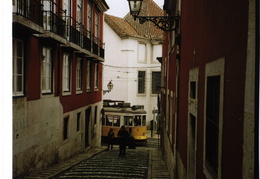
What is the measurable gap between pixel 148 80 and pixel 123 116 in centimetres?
852

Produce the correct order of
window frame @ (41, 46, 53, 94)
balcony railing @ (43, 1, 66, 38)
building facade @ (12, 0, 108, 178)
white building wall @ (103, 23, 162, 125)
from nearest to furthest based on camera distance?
building facade @ (12, 0, 108, 178), balcony railing @ (43, 1, 66, 38), window frame @ (41, 46, 53, 94), white building wall @ (103, 23, 162, 125)

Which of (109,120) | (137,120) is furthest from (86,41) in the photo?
(137,120)

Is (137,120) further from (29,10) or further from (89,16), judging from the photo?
(29,10)

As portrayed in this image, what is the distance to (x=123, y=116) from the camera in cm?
1981

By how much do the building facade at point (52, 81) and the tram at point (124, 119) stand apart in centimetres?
312

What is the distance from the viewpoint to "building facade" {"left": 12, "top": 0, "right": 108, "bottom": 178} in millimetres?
7188

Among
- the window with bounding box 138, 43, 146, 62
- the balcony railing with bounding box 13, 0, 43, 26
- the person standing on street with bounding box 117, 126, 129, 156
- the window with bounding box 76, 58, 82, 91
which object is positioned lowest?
the person standing on street with bounding box 117, 126, 129, 156

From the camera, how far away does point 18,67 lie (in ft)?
23.6

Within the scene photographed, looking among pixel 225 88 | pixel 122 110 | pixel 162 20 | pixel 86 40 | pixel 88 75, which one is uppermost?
pixel 86 40

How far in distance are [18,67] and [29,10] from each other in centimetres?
142

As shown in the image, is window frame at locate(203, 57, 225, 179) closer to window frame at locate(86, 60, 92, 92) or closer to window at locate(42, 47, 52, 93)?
window at locate(42, 47, 52, 93)

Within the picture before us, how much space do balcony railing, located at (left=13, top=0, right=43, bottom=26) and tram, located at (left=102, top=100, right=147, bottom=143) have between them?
12.5m

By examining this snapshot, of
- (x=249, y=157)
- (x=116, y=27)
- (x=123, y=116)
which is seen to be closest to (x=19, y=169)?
(x=249, y=157)

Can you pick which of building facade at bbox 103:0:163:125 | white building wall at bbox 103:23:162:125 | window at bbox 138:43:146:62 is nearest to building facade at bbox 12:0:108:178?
building facade at bbox 103:0:163:125
